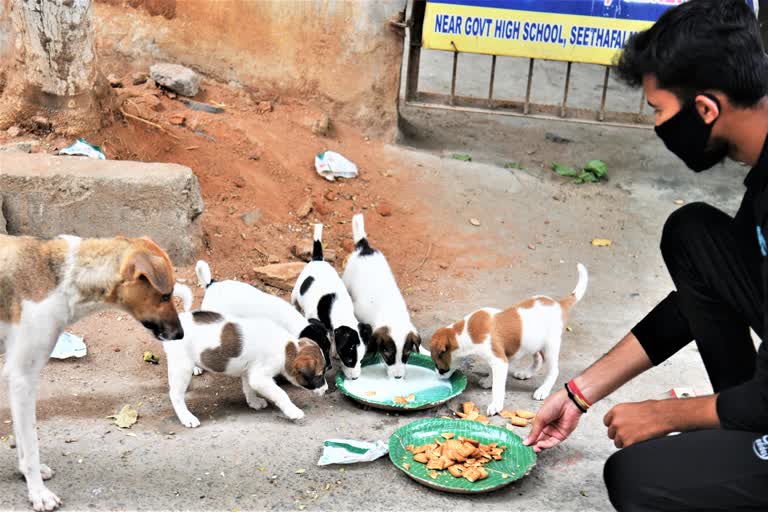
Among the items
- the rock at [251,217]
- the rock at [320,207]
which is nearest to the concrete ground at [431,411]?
the rock at [320,207]

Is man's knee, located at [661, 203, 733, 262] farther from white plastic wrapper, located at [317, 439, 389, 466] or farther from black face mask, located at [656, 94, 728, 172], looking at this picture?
white plastic wrapper, located at [317, 439, 389, 466]

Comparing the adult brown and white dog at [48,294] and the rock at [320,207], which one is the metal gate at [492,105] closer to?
the rock at [320,207]

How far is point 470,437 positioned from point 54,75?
14.3 feet

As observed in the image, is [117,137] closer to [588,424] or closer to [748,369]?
[588,424]

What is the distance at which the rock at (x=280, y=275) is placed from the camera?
242 inches

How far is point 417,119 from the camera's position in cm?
958

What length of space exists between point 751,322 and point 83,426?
3183 millimetres

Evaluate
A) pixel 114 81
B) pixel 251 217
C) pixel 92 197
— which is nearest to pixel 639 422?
pixel 92 197

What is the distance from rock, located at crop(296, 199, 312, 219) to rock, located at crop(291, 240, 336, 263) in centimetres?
47

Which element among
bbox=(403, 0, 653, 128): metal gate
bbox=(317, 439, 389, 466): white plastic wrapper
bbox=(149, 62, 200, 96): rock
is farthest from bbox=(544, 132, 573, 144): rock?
bbox=(317, 439, 389, 466): white plastic wrapper

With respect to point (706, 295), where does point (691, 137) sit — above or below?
above

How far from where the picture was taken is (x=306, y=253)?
21.7 feet

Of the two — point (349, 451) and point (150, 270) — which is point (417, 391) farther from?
point (150, 270)

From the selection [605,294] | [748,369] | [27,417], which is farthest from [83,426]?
[605,294]
